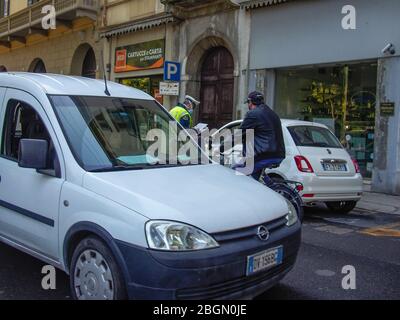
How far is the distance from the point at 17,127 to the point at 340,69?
9809 mm

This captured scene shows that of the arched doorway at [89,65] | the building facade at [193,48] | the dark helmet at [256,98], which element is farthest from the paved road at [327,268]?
the arched doorway at [89,65]

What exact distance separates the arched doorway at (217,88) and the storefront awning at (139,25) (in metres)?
1.78

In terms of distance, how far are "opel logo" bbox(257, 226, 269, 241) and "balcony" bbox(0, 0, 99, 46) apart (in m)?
18.0

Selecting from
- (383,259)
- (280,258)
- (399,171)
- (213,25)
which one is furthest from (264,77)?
(280,258)

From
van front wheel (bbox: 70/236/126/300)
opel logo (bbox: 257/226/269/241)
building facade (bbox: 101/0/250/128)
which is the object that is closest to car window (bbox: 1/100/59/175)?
van front wheel (bbox: 70/236/126/300)

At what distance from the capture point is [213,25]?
15508 millimetres

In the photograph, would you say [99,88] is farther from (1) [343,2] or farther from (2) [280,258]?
(1) [343,2]

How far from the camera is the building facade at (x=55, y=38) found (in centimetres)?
2050

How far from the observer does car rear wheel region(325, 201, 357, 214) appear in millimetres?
8648

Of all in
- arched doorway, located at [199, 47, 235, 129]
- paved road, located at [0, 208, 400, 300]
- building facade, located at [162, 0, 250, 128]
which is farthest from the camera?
arched doorway, located at [199, 47, 235, 129]

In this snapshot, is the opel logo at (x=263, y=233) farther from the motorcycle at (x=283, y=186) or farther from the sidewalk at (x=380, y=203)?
the sidewalk at (x=380, y=203)

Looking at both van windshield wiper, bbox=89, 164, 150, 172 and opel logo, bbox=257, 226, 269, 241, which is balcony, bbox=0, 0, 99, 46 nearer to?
van windshield wiper, bbox=89, 164, 150, 172

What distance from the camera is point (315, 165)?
7.82 m
